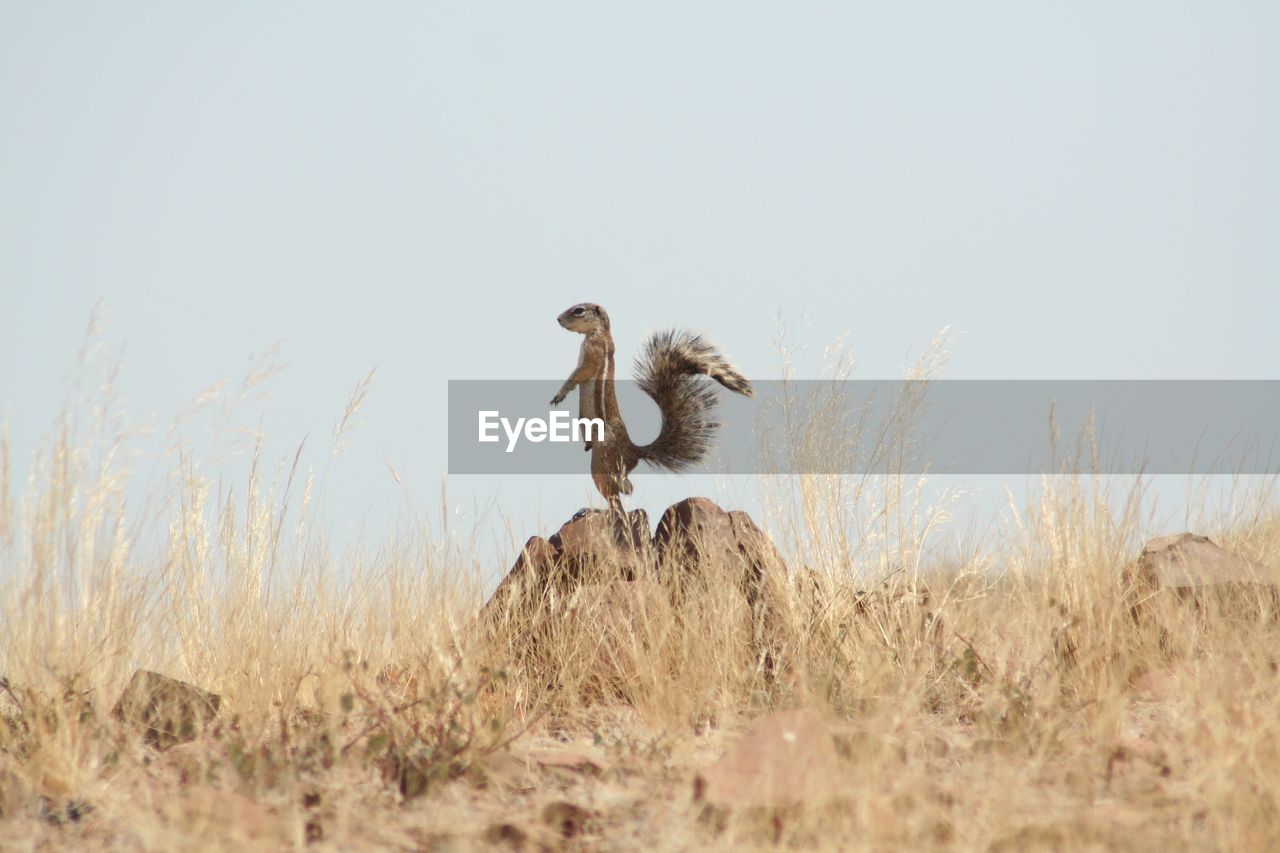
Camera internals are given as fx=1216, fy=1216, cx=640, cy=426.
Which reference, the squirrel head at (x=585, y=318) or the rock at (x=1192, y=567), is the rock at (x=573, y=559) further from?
the rock at (x=1192, y=567)

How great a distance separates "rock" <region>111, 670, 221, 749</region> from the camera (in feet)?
15.5

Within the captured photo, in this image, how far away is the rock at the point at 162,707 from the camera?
4.71 m

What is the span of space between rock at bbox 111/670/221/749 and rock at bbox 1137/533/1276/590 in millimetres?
4482

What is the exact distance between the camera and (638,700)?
5254mm

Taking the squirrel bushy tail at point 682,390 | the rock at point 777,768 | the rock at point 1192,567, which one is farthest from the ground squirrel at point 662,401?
the rock at point 777,768

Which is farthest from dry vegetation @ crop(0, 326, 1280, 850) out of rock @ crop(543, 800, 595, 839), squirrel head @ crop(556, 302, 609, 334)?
squirrel head @ crop(556, 302, 609, 334)

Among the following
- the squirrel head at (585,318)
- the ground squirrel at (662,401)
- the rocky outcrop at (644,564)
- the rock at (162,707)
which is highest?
the squirrel head at (585,318)

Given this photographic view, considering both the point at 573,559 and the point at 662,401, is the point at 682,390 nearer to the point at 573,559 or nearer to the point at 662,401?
the point at 662,401

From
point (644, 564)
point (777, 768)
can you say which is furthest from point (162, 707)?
point (777, 768)

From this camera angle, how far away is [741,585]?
6219 millimetres

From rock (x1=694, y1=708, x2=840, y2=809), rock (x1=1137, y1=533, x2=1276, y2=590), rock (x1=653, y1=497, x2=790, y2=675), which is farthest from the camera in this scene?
rock (x1=1137, y1=533, x2=1276, y2=590)

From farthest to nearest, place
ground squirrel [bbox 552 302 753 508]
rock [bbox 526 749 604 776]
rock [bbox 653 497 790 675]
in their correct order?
1. ground squirrel [bbox 552 302 753 508]
2. rock [bbox 653 497 790 675]
3. rock [bbox 526 749 604 776]

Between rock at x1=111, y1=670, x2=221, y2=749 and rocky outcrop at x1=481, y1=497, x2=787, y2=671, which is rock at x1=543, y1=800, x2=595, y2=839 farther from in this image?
rocky outcrop at x1=481, y1=497, x2=787, y2=671

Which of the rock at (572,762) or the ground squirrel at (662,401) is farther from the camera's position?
the ground squirrel at (662,401)
